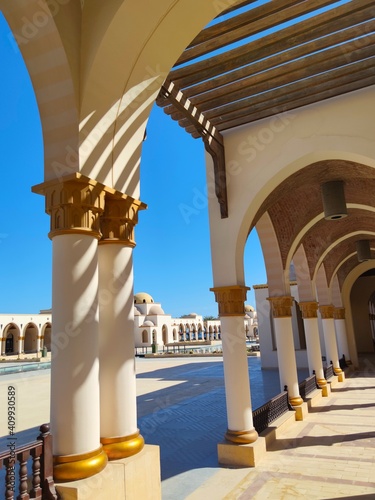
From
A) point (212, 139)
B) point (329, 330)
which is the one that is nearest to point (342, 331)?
point (329, 330)

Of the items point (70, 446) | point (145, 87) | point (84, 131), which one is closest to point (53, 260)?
point (84, 131)

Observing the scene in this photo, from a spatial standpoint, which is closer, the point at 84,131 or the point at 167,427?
the point at 84,131

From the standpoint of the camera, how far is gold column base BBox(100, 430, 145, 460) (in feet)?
10.1

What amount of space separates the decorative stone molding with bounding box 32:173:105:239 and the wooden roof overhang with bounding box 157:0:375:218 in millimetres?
2745

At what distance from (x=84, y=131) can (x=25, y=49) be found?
0.75 metres

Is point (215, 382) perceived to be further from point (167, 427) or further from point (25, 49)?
point (25, 49)

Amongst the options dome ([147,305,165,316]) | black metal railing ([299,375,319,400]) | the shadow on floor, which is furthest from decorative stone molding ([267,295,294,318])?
dome ([147,305,165,316])

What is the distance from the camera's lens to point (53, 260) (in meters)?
3.01

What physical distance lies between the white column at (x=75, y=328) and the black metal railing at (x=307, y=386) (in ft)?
25.9

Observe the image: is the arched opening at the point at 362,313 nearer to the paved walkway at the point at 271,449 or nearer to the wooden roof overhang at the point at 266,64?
the paved walkway at the point at 271,449

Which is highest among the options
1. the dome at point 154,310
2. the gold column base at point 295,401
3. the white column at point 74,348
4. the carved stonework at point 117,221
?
the dome at point 154,310

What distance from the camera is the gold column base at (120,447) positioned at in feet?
10.1

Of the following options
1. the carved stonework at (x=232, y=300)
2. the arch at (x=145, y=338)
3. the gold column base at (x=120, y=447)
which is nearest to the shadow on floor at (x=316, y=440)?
the carved stonework at (x=232, y=300)

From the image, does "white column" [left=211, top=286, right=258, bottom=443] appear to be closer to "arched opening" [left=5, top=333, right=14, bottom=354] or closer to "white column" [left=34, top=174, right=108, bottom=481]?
"white column" [left=34, top=174, right=108, bottom=481]
